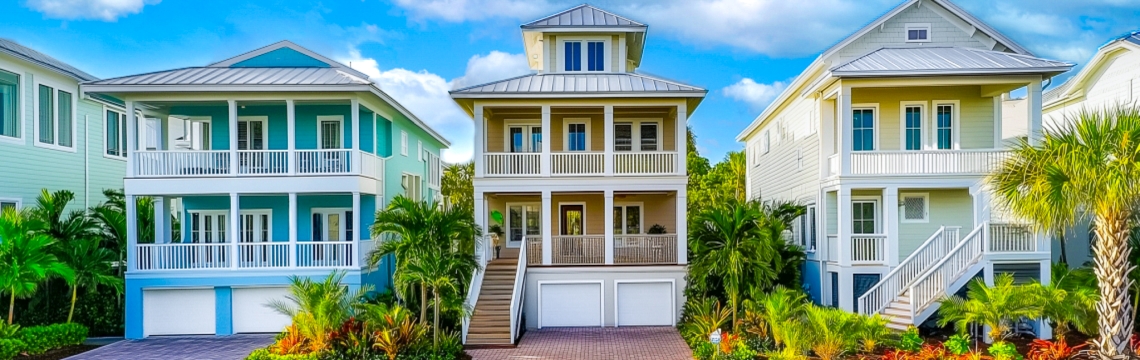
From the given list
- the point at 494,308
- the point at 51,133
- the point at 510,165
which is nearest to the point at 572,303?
the point at 494,308

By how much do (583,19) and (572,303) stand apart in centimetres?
893

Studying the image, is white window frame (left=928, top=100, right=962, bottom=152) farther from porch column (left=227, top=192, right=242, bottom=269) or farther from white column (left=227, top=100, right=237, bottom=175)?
porch column (left=227, top=192, right=242, bottom=269)

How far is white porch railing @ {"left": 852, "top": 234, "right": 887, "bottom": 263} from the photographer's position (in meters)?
18.3

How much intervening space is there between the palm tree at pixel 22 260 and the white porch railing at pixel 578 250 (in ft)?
38.1

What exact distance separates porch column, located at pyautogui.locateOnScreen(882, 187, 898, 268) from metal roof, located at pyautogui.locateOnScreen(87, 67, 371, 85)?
44.3 feet

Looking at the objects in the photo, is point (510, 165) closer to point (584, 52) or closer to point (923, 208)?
point (584, 52)

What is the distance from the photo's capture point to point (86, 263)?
1761 cm

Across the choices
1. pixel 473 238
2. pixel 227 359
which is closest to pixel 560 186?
pixel 473 238

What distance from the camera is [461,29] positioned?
28.7 metres

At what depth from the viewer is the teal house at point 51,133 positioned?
1844 centimetres

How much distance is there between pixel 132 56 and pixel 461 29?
452 inches

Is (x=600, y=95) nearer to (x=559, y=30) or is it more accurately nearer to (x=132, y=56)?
(x=559, y=30)

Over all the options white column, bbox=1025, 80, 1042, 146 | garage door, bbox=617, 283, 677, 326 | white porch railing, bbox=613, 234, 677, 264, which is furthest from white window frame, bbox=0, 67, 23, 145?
white column, bbox=1025, 80, 1042, 146

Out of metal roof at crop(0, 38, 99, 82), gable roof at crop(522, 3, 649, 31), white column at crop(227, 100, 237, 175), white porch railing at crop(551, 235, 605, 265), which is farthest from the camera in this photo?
gable roof at crop(522, 3, 649, 31)
